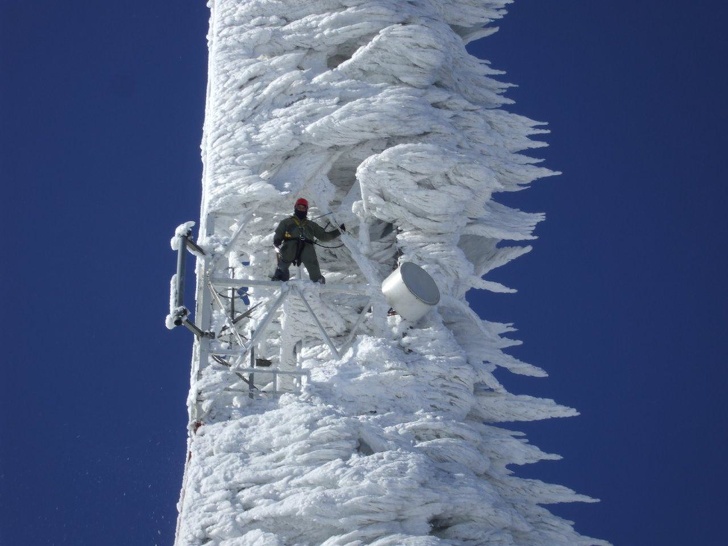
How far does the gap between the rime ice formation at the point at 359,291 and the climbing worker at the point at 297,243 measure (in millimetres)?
368

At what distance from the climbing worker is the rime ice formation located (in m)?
0.37

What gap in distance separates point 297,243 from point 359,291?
4.70ft

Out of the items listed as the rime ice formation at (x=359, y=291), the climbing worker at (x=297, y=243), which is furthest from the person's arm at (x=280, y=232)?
the rime ice formation at (x=359, y=291)

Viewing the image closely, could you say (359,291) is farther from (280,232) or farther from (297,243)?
(280,232)

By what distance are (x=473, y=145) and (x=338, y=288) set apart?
4176 mm

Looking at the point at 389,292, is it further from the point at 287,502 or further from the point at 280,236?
the point at 287,502

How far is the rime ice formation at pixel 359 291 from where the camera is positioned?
2675 cm

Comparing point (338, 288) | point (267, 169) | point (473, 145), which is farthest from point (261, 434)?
point (473, 145)

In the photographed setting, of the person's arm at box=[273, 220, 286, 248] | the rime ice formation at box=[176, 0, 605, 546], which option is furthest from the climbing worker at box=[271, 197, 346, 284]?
the rime ice formation at box=[176, 0, 605, 546]

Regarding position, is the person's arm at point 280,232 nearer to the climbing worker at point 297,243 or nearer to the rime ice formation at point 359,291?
the climbing worker at point 297,243

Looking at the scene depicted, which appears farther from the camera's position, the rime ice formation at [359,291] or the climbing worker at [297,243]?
the climbing worker at [297,243]

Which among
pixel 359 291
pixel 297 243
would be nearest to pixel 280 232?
pixel 297 243

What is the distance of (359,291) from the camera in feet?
101

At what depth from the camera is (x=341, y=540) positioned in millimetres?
25625
